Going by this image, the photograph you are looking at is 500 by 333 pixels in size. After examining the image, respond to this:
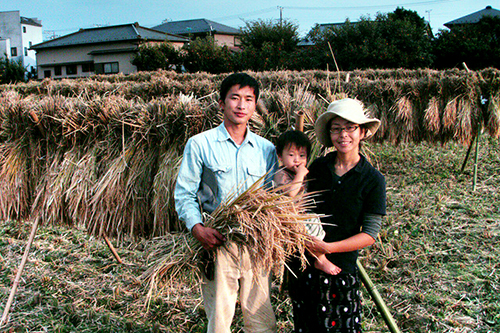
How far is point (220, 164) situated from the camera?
6.50 feet

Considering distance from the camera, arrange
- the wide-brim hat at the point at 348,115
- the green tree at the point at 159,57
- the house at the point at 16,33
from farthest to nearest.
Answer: the house at the point at 16,33 → the green tree at the point at 159,57 → the wide-brim hat at the point at 348,115

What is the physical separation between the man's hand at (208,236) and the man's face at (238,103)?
588 mm

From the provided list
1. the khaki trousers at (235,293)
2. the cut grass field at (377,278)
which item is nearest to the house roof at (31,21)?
the cut grass field at (377,278)

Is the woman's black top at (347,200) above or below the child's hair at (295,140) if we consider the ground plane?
below

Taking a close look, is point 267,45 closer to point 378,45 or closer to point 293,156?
point 378,45

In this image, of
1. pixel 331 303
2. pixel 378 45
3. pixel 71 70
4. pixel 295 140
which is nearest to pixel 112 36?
pixel 71 70

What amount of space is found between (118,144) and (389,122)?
13.7 ft

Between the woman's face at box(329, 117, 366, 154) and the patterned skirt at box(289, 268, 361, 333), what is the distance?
62cm

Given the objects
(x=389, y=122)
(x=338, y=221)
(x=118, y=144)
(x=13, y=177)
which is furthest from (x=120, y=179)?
(x=389, y=122)

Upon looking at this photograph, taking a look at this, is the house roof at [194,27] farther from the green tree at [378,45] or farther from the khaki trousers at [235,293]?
the khaki trousers at [235,293]

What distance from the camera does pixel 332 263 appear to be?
6.04 feet

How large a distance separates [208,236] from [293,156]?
586 mm

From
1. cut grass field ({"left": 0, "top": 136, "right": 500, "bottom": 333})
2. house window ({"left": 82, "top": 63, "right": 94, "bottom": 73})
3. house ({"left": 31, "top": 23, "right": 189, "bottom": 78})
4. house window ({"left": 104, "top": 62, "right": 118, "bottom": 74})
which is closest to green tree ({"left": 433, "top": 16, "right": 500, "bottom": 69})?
cut grass field ({"left": 0, "top": 136, "right": 500, "bottom": 333})

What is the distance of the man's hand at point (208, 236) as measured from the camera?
1729mm
